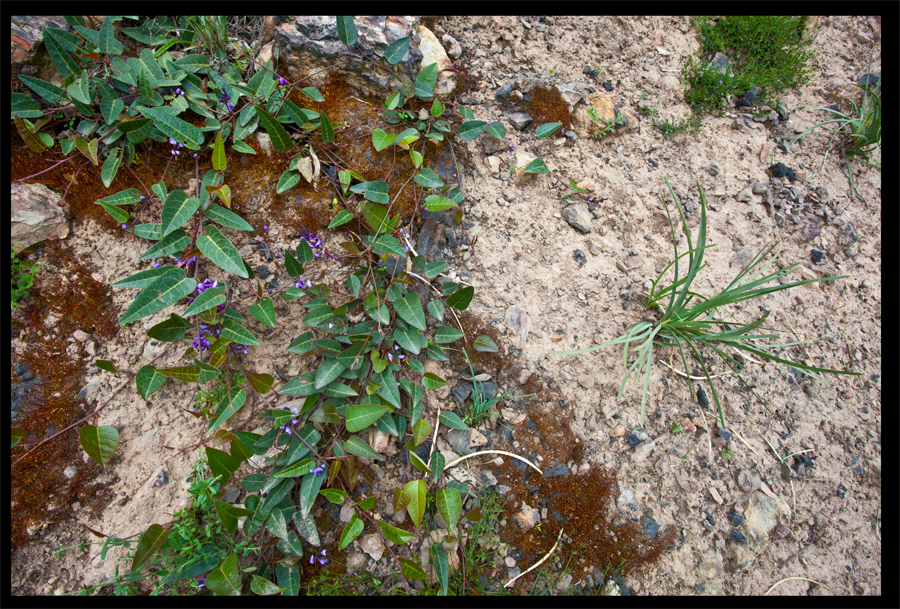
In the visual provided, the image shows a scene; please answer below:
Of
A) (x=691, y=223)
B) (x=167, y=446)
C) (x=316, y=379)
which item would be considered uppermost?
(x=691, y=223)

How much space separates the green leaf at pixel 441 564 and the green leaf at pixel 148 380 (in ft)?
4.33

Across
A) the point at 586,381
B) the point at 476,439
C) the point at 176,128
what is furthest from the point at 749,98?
the point at 176,128

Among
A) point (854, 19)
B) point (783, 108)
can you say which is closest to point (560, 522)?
point (783, 108)

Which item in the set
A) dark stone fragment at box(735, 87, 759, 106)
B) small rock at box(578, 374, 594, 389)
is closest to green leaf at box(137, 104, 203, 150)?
small rock at box(578, 374, 594, 389)

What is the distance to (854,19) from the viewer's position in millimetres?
2799

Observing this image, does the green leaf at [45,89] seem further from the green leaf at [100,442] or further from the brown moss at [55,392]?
the green leaf at [100,442]

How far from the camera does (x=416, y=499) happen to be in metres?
1.60

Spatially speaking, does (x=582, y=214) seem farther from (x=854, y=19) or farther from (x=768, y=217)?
(x=854, y=19)

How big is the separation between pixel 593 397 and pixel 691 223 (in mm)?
1188

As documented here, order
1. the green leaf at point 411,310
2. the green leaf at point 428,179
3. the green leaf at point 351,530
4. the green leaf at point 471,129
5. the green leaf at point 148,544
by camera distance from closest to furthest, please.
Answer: the green leaf at point 148,544
the green leaf at point 351,530
the green leaf at point 411,310
the green leaf at point 428,179
the green leaf at point 471,129

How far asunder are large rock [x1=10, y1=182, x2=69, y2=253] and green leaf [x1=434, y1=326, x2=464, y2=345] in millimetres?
1731

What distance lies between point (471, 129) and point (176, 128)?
140 centimetres

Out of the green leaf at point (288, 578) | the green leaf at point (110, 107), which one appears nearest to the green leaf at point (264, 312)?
A: the green leaf at point (288, 578)

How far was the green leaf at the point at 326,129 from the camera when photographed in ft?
6.25
